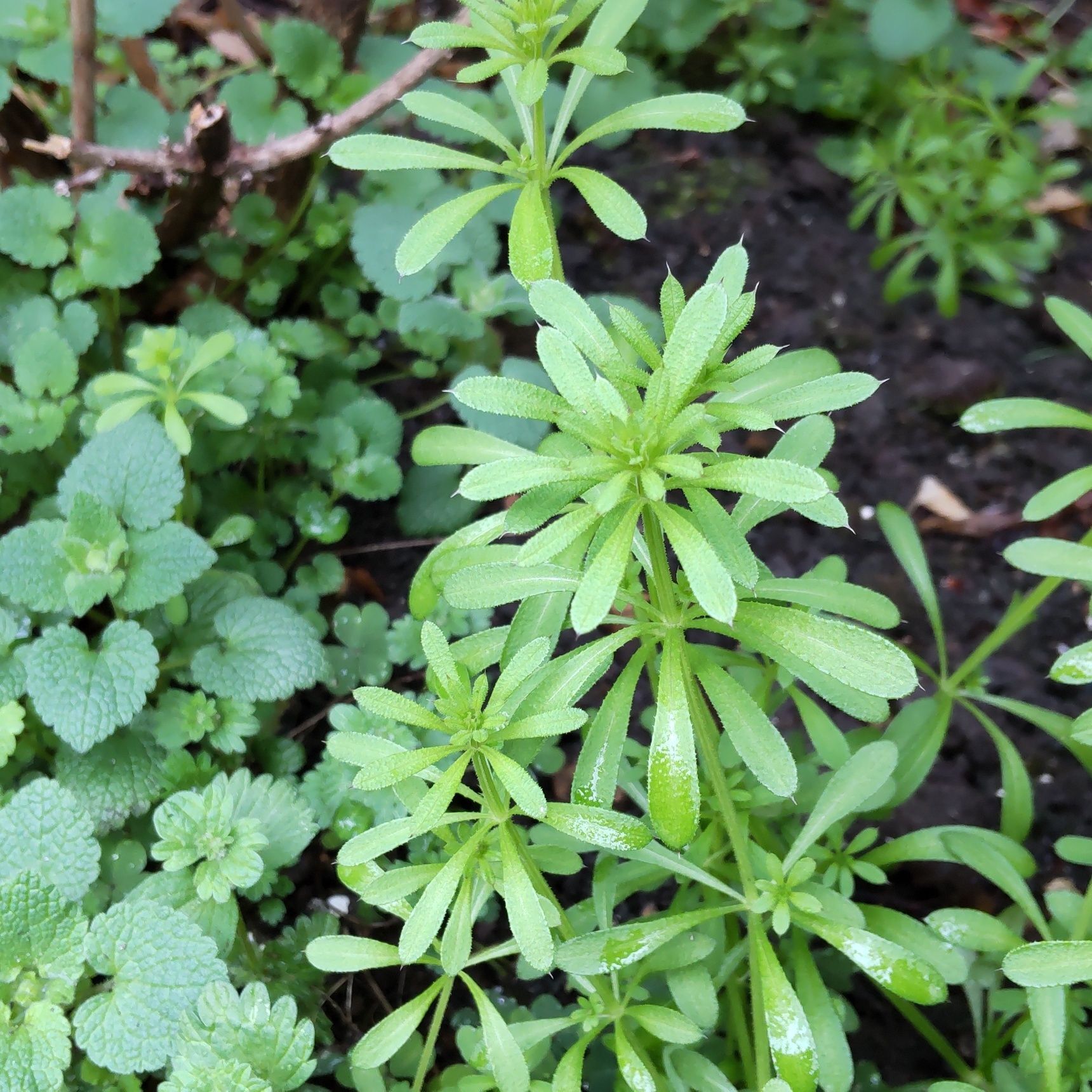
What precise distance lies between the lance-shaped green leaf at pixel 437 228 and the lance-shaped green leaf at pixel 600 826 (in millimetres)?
733

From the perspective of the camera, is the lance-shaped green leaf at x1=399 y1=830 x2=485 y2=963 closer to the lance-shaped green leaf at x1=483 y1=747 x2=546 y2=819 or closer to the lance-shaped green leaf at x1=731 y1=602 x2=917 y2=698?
the lance-shaped green leaf at x1=483 y1=747 x2=546 y2=819

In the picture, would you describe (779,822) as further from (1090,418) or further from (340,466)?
(340,466)

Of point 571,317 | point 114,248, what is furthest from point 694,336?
point 114,248

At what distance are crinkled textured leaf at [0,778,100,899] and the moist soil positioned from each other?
565 mm

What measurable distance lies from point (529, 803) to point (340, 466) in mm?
1277

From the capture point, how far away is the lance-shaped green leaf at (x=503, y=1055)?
122 centimetres

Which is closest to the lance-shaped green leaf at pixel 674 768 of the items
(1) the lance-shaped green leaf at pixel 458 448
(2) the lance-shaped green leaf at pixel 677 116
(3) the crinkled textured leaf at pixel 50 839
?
(1) the lance-shaped green leaf at pixel 458 448

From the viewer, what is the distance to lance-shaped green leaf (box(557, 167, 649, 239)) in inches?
50.3

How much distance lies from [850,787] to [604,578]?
594mm

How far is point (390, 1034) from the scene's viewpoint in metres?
1.29

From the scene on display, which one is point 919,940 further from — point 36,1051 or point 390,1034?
point 36,1051

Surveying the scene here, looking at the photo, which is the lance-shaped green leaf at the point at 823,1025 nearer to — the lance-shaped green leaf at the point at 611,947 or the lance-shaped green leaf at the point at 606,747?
the lance-shaped green leaf at the point at 611,947

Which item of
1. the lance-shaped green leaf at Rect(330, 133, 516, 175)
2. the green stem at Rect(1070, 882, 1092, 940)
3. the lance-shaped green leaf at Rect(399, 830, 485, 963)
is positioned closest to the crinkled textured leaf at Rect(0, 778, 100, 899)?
the lance-shaped green leaf at Rect(399, 830, 485, 963)

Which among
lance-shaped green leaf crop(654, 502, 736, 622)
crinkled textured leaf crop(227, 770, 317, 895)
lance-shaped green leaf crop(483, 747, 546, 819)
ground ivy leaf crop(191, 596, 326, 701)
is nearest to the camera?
lance-shaped green leaf crop(654, 502, 736, 622)
